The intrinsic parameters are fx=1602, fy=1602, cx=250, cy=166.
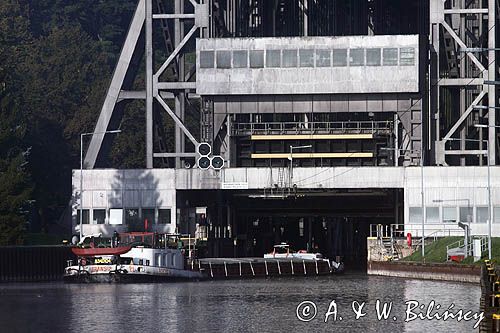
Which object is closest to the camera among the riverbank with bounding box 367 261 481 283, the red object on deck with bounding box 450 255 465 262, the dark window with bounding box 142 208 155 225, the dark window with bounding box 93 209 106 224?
the riverbank with bounding box 367 261 481 283

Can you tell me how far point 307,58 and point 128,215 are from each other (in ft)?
67.1

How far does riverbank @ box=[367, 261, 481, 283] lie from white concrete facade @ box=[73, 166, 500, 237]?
7.36 m

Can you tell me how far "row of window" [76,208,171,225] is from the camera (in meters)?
137

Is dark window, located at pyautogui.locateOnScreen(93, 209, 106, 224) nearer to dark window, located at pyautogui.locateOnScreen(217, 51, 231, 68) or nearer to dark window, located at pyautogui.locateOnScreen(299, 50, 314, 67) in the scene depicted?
dark window, located at pyautogui.locateOnScreen(217, 51, 231, 68)

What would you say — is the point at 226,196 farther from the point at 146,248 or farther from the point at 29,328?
the point at 29,328

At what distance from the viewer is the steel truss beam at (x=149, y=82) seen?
465 feet

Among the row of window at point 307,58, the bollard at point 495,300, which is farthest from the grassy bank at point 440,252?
the bollard at point 495,300

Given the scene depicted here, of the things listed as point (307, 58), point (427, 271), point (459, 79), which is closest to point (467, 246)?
point (427, 271)

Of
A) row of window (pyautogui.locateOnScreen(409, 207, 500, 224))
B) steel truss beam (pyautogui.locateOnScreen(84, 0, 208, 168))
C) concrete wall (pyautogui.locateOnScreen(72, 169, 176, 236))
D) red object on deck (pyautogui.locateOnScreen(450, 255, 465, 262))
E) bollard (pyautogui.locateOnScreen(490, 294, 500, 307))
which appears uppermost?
steel truss beam (pyautogui.locateOnScreen(84, 0, 208, 168))

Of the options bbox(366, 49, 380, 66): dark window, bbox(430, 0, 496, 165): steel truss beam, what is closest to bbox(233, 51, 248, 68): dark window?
bbox(366, 49, 380, 66): dark window

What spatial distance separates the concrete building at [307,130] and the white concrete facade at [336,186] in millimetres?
85

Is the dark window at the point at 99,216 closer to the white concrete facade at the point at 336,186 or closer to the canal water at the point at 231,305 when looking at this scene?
the white concrete facade at the point at 336,186

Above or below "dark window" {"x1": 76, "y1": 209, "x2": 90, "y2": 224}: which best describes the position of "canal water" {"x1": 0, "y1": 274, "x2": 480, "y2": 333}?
below

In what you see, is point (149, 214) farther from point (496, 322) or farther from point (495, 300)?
point (496, 322)
